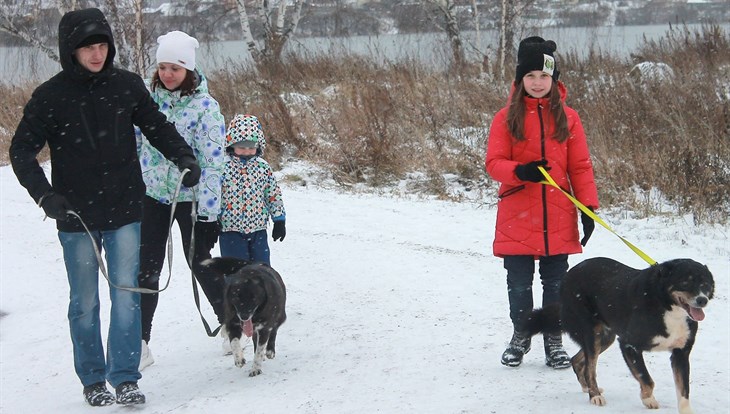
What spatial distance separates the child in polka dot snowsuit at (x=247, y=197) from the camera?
5.52 metres

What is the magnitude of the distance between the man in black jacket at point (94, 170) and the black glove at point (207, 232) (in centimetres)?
77

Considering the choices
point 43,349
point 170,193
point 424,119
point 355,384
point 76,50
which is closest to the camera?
point 76,50

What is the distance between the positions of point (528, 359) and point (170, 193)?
2.46 metres

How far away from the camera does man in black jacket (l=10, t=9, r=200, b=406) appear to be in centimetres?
407

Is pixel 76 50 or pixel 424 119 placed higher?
pixel 76 50

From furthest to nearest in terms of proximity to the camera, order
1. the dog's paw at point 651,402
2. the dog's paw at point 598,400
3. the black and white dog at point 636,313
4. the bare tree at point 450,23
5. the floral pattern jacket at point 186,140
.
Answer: the bare tree at point 450,23 < the floral pattern jacket at point 186,140 < the dog's paw at point 598,400 < the dog's paw at point 651,402 < the black and white dog at point 636,313

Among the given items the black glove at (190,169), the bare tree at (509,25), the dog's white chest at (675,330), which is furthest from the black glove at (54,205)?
the bare tree at (509,25)

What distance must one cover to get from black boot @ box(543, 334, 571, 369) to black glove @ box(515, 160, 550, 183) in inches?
38.4

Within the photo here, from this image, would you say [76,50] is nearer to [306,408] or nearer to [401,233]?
[306,408]

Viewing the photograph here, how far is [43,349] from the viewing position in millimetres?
5945

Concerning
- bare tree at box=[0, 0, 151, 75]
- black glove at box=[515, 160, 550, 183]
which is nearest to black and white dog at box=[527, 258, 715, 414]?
black glove at box=[515, 160, 550, 183]

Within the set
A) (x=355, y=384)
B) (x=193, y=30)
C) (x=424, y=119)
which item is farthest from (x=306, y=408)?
(x=193, y=30)

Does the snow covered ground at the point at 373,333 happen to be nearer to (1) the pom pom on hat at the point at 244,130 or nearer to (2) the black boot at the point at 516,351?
(2) the black boot at the point at 516,351

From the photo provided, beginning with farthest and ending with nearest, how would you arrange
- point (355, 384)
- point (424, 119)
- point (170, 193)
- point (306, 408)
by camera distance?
point (424, 119) → point (170, 193) → point (355, 384) → point (306, 408)
